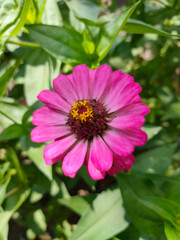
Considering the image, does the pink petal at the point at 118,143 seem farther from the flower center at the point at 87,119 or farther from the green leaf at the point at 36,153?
the green leaf at the point at 36,153

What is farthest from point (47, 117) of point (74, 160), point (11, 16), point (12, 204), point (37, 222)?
point (37, 222)

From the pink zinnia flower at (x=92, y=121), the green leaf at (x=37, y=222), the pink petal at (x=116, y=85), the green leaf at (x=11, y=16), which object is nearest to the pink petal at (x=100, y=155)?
the pink zinnia flower at (x=92, y=121)

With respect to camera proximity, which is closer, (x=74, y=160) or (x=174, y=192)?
(x=74, y=160)

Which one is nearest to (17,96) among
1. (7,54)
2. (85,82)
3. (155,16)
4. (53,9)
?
(7,54)

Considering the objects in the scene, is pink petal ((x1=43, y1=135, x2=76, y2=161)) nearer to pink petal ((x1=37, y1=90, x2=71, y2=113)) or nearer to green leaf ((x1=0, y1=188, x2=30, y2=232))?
pink petal ((x1=37, y1=90, x2=71, y2=113))

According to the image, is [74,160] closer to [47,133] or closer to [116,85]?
[47,133]

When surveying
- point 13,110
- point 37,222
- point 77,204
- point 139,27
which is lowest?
point 37,222

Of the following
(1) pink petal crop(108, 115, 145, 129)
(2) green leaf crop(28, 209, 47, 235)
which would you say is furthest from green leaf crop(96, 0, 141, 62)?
(2) green leaf crop(28, 209, 47, 235)
